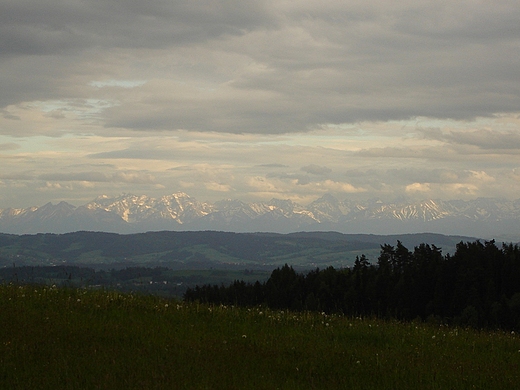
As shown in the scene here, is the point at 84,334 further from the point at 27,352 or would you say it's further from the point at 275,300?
the point at 275,300

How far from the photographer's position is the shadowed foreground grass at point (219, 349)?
44.3 feet

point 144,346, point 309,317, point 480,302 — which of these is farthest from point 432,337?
point 480,302

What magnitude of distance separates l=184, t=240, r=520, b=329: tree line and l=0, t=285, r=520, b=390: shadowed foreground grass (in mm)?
43699

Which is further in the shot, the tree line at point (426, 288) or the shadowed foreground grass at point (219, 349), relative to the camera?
the tree line at point (426, 288)

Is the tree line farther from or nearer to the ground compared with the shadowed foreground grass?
nearer to the ground

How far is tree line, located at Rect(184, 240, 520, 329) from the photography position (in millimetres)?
67000

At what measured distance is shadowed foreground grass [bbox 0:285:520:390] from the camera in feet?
44.3

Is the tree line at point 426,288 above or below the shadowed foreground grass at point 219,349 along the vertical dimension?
below

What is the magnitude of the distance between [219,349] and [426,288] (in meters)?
65.9

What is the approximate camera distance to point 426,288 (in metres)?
77.7

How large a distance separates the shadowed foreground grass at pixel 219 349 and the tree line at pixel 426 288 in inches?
1720

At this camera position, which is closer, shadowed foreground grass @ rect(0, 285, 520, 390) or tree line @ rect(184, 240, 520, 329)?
shadowed foreground grass @ rect(0, 285, 520, 390)

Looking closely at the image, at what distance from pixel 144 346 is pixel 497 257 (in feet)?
230

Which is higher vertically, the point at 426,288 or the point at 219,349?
the point at 219,349
